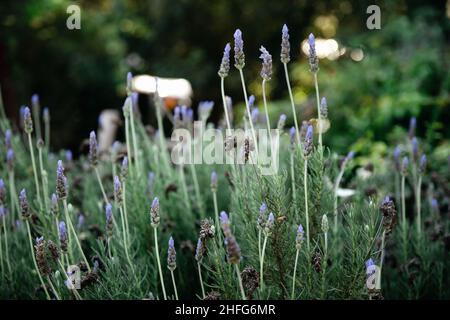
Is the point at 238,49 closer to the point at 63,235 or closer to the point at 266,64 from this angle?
the point at 266,64

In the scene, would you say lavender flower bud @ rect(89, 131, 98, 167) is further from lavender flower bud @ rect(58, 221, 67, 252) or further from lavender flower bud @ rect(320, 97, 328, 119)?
lavender flower bud @ rect(320, 97, 328, 119)

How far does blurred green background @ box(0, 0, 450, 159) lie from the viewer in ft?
18.1

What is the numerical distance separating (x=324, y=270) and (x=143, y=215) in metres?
0.86

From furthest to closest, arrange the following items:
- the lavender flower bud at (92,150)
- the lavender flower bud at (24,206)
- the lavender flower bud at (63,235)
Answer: the lavender flower bud at (92,150)
the lavender flower bud at (24,206)
the lavender flower bud at (63,235)

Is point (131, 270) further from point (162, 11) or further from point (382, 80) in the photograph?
point (162, 11)

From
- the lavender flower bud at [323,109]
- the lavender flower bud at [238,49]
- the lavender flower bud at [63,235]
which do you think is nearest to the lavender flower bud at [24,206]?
the lavender flower bud at [63,235]

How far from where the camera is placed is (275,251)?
1.84 meters

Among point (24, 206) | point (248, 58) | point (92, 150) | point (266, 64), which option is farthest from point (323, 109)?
point (248, 58)

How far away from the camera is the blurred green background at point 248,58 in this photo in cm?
551

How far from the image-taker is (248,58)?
44.3ft

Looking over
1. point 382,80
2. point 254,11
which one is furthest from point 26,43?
point 382,80

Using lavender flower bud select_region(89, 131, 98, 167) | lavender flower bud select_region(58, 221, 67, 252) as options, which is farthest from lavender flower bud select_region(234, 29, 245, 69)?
lavender flower bud select_region(58, 221, 67, 252)

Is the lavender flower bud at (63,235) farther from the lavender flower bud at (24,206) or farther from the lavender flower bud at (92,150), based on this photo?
the lavender flower bud at (92,150)

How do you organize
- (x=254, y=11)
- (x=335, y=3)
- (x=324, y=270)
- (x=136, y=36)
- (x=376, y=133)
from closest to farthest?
1. (x=324, y=270)
2. (x=376, y=133)
3. (x=335, y=3)
4. (x=254, y=11)
5. (x=136, y=36)
